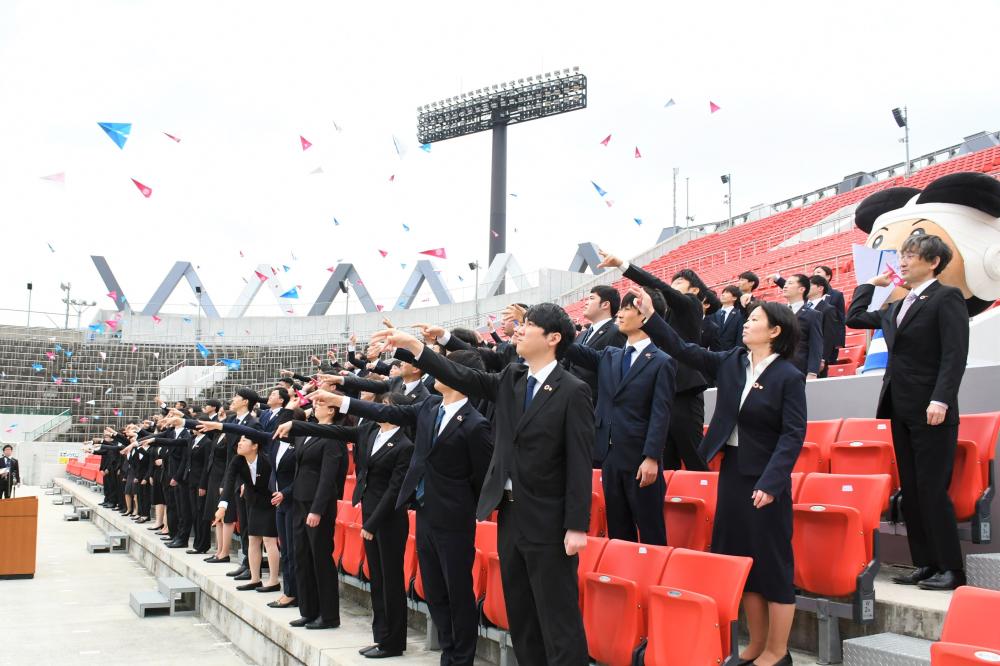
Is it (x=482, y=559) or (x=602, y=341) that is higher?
(x=602, y=341)

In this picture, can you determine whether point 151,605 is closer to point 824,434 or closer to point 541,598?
point 541,598

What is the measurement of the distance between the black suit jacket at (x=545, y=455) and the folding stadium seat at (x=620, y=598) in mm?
530

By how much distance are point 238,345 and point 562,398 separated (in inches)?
1347

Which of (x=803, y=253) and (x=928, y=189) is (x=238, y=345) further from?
(x=928, y=189)

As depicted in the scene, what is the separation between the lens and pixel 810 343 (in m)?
7.39

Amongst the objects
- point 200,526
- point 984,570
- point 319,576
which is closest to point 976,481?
point 984,570

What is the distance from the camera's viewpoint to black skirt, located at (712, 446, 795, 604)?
360cm

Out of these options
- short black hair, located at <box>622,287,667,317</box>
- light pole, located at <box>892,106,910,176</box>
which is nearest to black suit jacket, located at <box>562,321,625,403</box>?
short black hair, located at <box>622,287,667,317</box>

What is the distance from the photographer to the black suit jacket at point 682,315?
Result: 4773 millimetres

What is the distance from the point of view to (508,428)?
362 cm

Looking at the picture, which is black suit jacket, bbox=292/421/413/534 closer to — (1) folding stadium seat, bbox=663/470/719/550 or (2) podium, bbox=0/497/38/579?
(1) folding stadium seat, bbox=663/470/719/550

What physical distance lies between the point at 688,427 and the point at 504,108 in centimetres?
3288

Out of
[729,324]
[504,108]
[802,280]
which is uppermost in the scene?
[504,108]

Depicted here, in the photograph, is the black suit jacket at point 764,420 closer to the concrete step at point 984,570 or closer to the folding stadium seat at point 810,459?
the concrete step at point 984,570
